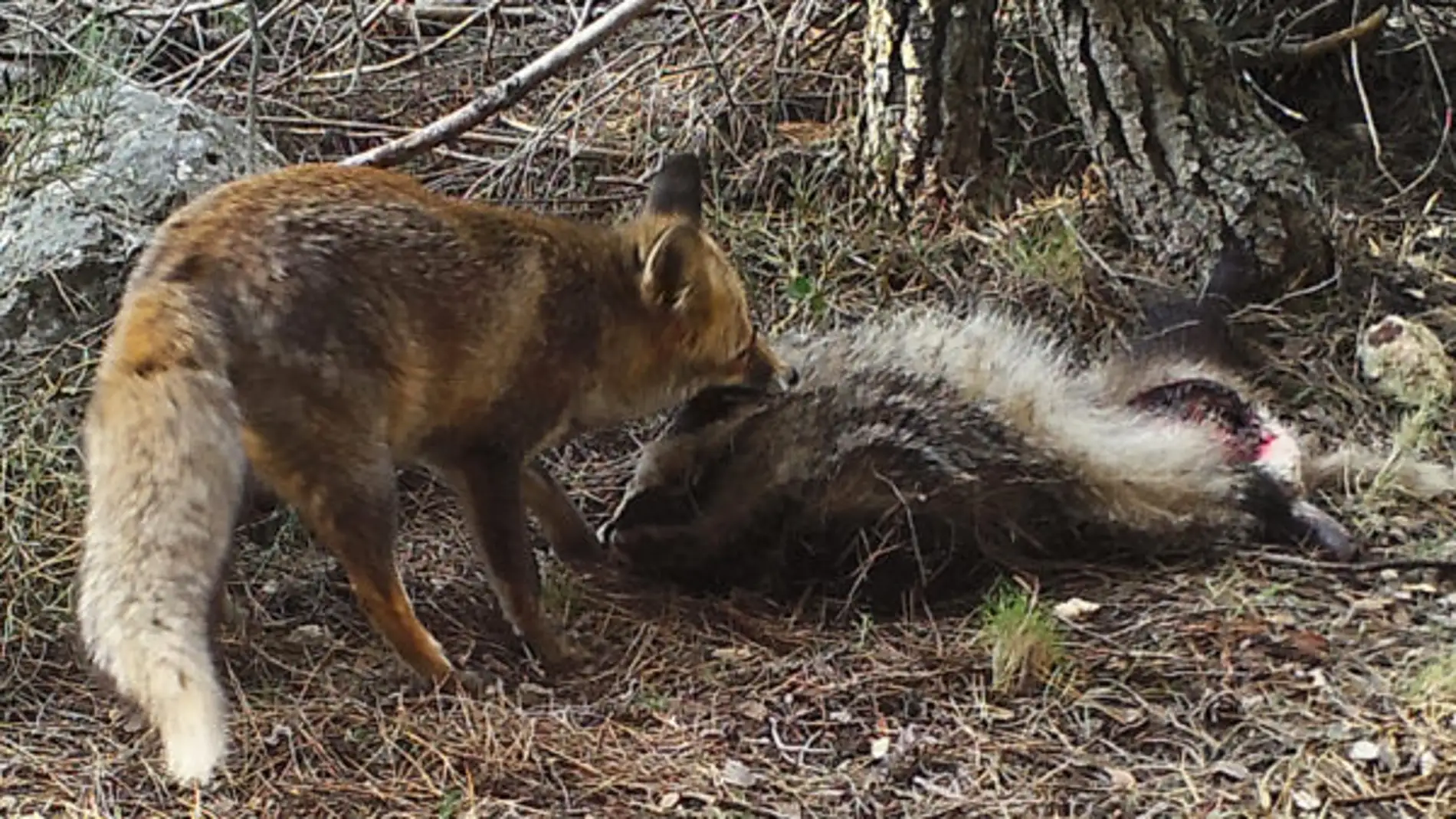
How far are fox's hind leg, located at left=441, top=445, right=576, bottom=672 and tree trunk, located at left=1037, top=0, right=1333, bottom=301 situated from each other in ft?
7.04

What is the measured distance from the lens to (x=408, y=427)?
3.59 m

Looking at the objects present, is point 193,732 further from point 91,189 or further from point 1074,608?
point 91,189

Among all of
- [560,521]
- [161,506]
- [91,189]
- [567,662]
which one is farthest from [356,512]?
[91,189]

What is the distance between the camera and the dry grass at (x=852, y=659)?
10.2 feet

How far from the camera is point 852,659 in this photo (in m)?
3.59

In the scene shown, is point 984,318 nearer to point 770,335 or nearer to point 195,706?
point 770,335

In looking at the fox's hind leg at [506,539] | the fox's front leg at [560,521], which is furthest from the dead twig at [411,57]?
the fox's hind leg at [506,539]

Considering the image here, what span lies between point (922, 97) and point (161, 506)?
9.32 feet

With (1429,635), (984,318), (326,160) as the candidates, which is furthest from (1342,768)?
(326,160)

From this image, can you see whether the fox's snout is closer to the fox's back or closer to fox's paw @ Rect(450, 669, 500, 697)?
the fox's back

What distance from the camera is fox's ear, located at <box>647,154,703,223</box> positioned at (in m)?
4.19

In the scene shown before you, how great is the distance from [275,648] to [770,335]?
5.55 ft

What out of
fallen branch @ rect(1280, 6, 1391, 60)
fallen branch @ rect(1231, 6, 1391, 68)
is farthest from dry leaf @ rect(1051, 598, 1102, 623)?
fallen branch @ rect(1280, 6, 1391, 60)

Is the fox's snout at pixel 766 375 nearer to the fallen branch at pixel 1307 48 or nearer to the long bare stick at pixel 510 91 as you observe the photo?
the long bare stick at pixel 510 91
